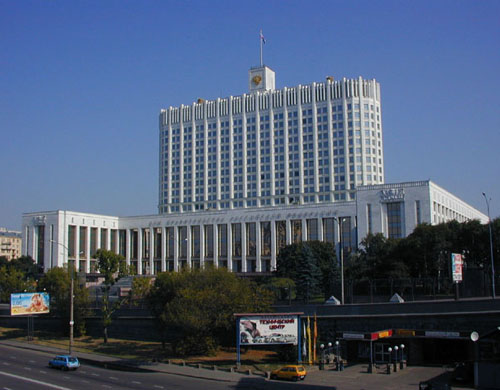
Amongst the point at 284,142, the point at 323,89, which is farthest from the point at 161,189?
the point at 323,89

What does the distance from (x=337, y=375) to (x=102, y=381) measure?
705 inches

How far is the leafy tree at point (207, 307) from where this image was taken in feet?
179

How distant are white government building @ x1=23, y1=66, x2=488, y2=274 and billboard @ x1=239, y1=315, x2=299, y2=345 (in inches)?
2879

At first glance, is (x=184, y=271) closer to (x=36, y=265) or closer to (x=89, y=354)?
(x=89, y=354)

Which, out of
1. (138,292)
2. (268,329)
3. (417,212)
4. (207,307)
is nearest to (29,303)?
(138,292)

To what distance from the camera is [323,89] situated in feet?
547

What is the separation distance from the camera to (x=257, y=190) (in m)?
172

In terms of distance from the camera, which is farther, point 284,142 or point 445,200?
point 284,142

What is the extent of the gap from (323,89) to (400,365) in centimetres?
12679

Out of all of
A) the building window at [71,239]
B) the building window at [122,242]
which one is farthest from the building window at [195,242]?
the building window at [71,239]

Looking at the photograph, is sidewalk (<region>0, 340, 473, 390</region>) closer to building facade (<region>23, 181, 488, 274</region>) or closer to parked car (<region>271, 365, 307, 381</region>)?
parked car (<region>271, 365, 307, 381</region>)

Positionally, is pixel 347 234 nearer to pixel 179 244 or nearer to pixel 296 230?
pixel 296 230

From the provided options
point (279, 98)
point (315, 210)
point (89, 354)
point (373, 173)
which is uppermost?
point (279, 98)

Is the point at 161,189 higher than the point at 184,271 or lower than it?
higher
